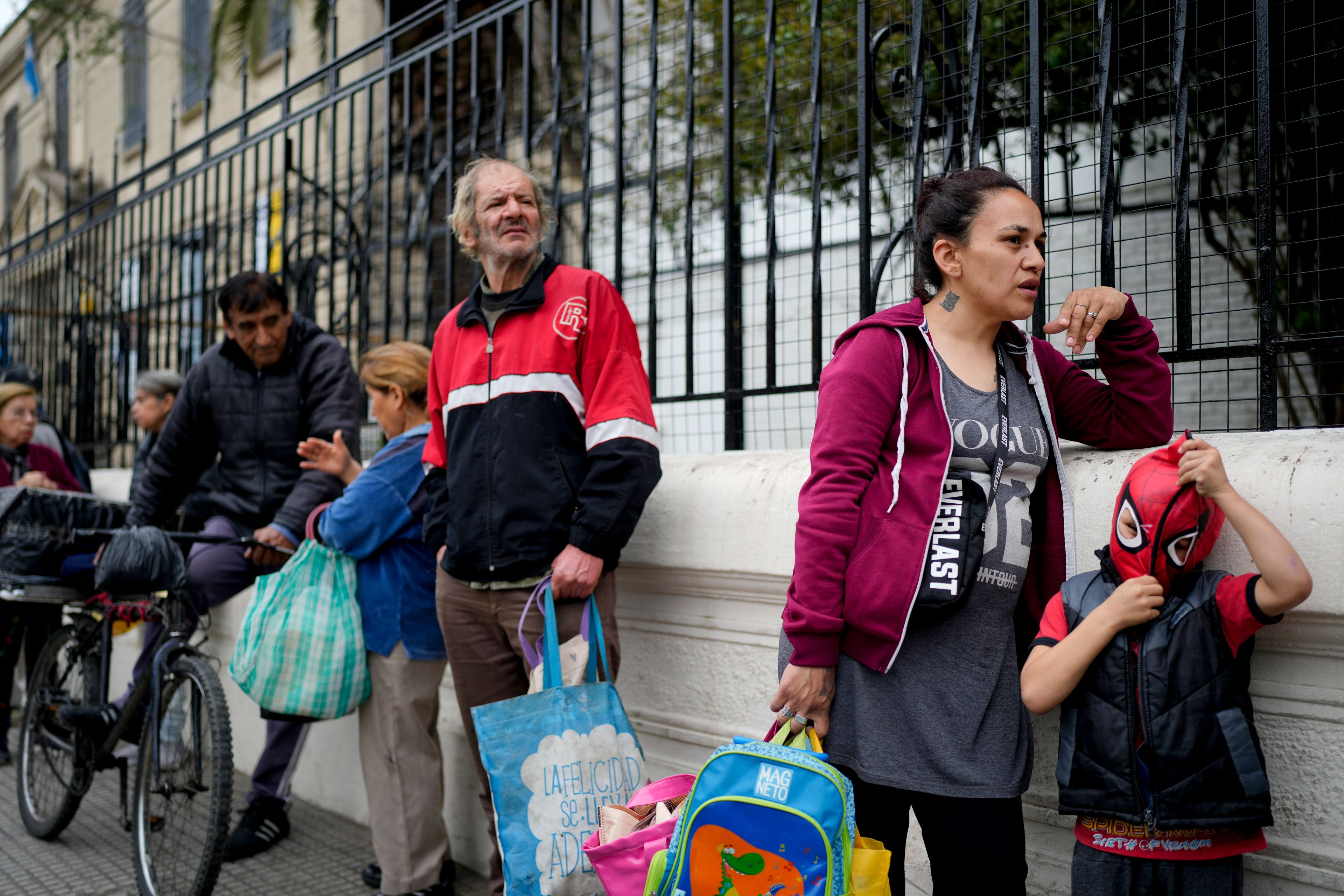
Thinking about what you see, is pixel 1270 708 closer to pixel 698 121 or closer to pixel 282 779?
pixel 282 779

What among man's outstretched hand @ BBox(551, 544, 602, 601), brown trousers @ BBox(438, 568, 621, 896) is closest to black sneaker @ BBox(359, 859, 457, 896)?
brown trousers @ BBox(438, 568, 621, 896)

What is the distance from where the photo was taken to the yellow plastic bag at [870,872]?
1.91 meters

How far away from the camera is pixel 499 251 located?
121 inches

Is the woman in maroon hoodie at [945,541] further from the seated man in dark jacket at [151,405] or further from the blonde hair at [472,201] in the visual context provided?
the seated man in dark jacket at [151,405]

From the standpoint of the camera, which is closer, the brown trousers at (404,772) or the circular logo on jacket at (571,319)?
the circular logo on jacket at (571,319)

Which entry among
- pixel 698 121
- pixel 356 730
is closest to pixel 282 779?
pixel 356 730

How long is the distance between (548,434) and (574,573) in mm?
390

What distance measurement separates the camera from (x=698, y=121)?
609cm

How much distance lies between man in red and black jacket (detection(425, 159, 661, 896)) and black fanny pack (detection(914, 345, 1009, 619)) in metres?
1.00

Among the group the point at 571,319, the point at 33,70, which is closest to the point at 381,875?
the point at 571,319

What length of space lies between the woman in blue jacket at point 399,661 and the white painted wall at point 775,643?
1.19 ft

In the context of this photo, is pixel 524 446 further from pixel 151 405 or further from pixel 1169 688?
pixel 151 405

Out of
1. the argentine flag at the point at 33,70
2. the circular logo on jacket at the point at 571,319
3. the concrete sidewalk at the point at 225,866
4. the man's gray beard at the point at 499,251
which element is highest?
the argentine flag at the point at 33,70

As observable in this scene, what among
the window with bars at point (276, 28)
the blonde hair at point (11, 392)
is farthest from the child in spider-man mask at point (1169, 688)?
the window with bars at point (276, 28)
